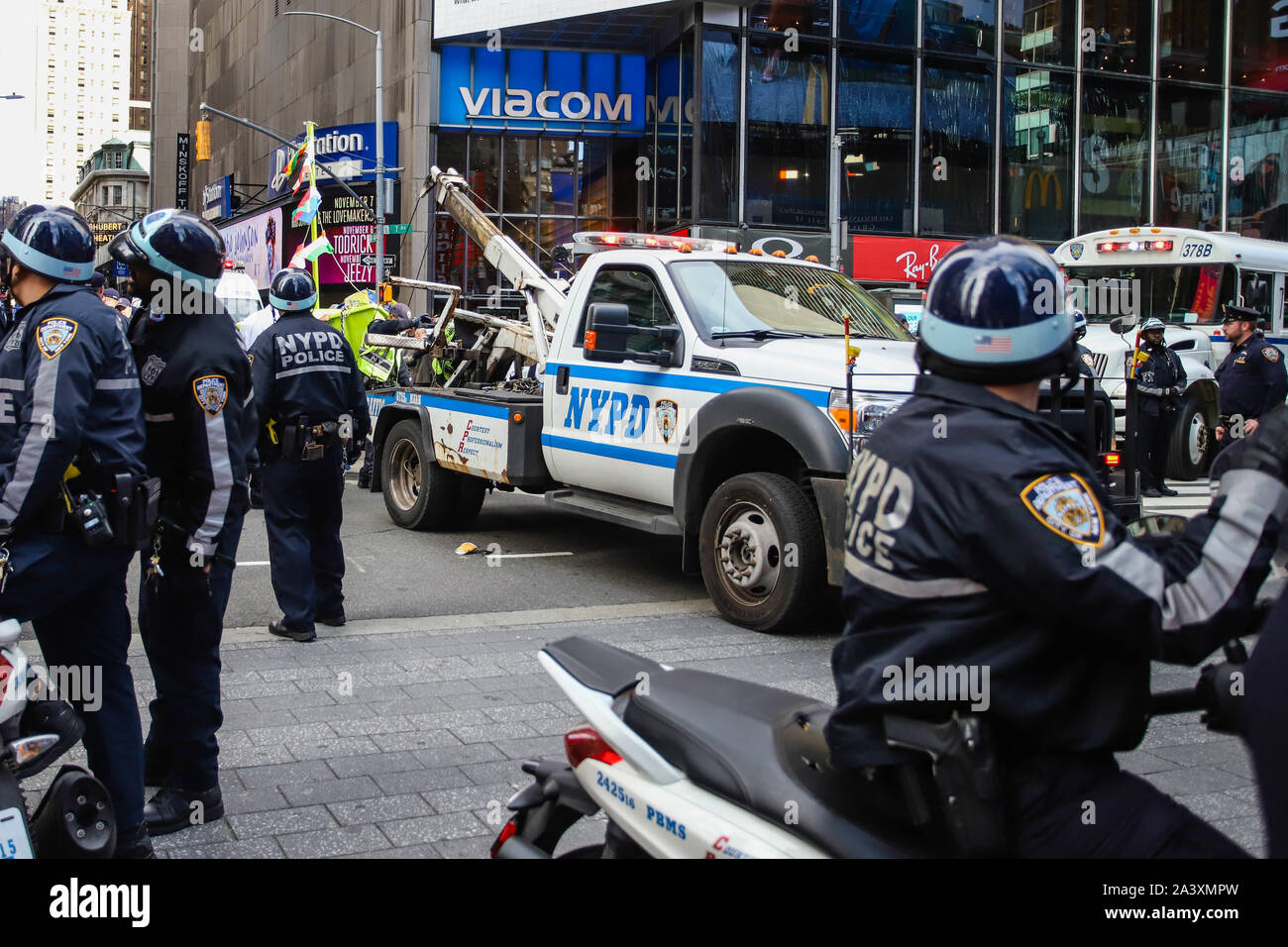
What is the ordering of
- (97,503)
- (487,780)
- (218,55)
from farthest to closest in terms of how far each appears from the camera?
(218,55) → (487,780) → (97,503)

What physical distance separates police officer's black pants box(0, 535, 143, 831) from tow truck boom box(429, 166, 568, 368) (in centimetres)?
595

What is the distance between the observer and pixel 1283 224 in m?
34.0

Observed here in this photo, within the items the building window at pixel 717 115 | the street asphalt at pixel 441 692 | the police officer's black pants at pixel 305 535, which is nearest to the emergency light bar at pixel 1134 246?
the street asphalt at pixel 441 692

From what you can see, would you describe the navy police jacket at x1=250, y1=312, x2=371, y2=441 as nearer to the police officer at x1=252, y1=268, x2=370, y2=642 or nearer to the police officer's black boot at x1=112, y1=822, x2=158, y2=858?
the police officer at x1=252, y1=268, x2=370, y2=642

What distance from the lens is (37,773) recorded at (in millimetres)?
3422

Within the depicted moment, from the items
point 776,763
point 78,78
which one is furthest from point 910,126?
point 78,78

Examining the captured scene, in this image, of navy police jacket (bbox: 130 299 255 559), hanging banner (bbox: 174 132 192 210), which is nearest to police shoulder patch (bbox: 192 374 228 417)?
navy police jacket (bbox: 130 299 255 559)

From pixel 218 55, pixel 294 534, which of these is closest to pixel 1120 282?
pixel 294 534

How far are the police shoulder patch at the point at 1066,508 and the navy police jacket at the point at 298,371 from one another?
5.80m

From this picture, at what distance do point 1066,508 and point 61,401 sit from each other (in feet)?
9.42

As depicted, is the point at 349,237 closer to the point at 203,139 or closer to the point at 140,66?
the point at 203,139

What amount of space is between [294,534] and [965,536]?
18.4 feet

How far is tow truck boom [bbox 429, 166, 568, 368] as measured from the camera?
10.8 m
